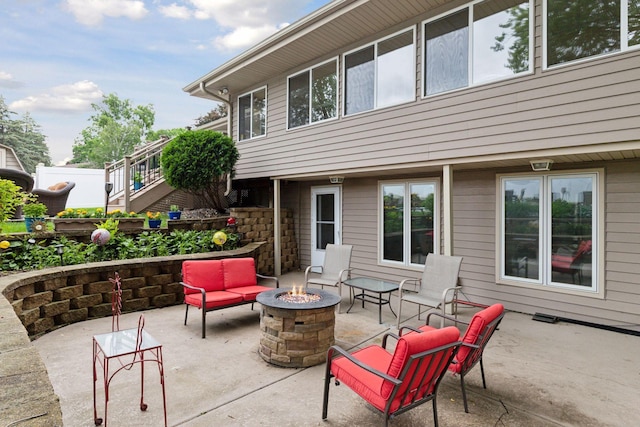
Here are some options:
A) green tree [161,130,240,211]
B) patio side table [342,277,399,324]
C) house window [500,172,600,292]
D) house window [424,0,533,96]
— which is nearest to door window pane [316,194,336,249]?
green tree [161,130,240,211]

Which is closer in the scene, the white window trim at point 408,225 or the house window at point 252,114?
the white window trim at point 408,225

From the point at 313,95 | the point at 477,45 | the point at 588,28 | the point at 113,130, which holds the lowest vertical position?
the point at 588,28

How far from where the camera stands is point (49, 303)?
450 centimetres

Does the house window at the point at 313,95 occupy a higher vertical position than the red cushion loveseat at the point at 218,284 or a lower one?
higher

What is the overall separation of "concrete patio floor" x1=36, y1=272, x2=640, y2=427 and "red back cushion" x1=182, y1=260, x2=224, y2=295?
61 centimetres

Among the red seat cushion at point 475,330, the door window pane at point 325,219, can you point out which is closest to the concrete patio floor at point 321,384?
the red seat cushion at point 475,330

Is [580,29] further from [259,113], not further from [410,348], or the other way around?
[259,113]

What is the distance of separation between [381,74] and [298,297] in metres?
4.32

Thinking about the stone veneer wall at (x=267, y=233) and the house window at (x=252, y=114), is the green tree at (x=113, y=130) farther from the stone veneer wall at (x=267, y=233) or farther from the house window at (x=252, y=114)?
the stone veneer wall at (x=267, y=233)

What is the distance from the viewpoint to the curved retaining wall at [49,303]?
149cm

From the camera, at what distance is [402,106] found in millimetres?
5852

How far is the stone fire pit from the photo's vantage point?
Result: 11.6ft

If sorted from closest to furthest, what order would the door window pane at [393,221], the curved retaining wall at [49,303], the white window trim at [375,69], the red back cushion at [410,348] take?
the curved retaining wall at [49,303], the red back cushion at [410,348], the white window trim at [375,69], the door window pane at [393,221]

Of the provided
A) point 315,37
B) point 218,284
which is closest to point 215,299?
point 218,284
